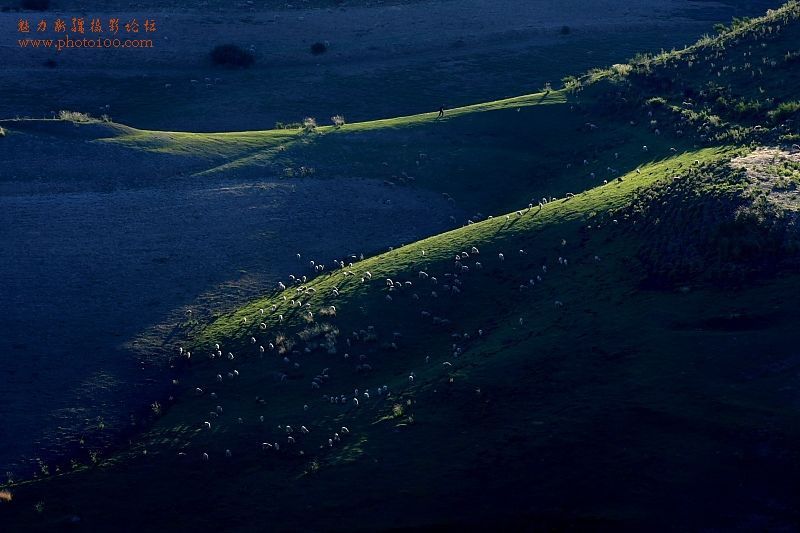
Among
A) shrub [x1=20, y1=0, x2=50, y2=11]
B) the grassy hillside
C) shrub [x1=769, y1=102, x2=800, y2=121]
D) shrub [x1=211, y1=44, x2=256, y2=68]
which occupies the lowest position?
the grassy hillside

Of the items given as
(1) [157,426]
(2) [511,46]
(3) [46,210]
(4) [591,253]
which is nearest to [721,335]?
(4) [591,253]

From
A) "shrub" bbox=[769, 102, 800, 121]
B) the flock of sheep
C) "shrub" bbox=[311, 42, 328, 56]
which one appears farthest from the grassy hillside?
"shrub" bbox=[311, 42, 328, 56]

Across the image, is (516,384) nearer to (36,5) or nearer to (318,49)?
(318,49)

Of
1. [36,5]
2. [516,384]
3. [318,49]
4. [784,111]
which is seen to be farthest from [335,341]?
[36,5]

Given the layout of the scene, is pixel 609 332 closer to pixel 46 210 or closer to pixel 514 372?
pixel 514 372

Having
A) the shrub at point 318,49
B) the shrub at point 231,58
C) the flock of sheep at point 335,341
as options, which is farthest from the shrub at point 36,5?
the flock of sheep at point 335,341

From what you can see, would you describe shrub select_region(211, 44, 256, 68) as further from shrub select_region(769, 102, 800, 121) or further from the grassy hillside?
shrub select_region(769, 102, 800, 121)
